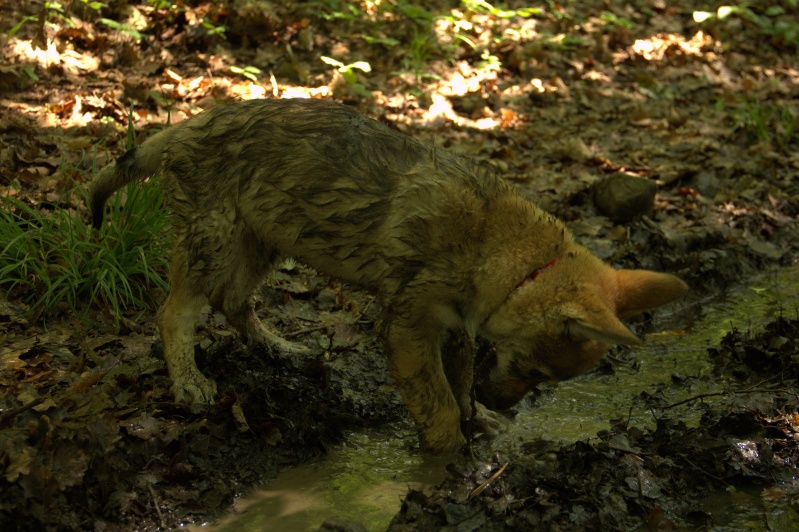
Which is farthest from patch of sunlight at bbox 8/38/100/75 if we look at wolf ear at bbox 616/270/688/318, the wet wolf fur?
wolf ear at bbox 616/270/688/318

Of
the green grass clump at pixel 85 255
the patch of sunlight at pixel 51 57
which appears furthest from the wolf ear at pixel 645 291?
the patch of sunlight at pixel 51 57

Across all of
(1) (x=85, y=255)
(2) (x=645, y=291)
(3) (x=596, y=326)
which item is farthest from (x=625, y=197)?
(1) (x=85, y=255)

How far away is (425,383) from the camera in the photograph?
13.3 ft

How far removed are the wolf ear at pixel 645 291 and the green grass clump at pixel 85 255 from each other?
9.63ft

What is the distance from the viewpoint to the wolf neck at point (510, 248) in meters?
3.84

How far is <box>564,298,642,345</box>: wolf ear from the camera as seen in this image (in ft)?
10.5

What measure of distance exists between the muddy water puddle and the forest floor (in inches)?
5.6

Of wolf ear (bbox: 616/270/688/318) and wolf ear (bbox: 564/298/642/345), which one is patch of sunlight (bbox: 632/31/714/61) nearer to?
wolf ear (bbox: 616/270/688/318)

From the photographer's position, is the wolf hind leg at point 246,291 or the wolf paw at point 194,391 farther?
the wolf hind leg at point 246,291

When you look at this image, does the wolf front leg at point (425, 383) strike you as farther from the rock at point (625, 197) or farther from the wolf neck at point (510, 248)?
the rock at point (625, 197)

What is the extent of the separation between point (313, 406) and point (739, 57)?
33.0 ft

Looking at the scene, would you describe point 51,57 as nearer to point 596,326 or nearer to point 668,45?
point 596,326

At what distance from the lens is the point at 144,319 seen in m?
5.00

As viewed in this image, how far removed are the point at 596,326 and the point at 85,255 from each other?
326cm
